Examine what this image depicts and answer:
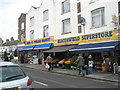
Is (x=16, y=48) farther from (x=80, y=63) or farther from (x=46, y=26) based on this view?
(x=80, y=63)

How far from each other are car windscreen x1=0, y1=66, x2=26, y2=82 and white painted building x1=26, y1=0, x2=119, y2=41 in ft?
38.1

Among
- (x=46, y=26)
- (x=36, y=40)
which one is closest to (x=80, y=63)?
(x=46, y=26)

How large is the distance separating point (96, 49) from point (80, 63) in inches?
90.3

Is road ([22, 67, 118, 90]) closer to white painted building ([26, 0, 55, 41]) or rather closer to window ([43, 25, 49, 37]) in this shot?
white painted building ([26, 0, 55, 41])

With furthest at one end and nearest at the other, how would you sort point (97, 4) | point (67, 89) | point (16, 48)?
point (16, 48) < point (97, 4) < point (67, 89)

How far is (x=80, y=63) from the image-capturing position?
12.9 meters

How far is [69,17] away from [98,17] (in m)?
4.47

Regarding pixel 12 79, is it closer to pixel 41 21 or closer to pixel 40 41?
pixel 40 41

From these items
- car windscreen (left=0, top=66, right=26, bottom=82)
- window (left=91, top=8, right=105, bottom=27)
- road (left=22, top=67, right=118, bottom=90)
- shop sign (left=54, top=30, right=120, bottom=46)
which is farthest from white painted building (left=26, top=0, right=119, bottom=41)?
car windscreen (left=0, top=66, right=26, bottom=82)

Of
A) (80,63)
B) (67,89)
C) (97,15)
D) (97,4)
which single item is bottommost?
(67,89)

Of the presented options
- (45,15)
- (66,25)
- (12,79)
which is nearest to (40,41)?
(45,15)

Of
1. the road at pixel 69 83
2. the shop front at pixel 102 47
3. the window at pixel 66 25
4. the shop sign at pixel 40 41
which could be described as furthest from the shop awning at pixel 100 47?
the shop sign at pixel 40 41

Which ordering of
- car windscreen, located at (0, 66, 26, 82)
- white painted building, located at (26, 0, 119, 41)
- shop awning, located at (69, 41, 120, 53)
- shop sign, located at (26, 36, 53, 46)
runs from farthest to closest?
shop sign, located at (26, 36, 53, 46) < white painted building, located at (26, 0, 119, 41) < shop awning, located at (69, 41, 120, 53) < car windscreen, located at (0, 66, 26, 82)

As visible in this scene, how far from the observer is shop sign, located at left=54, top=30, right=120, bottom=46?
14.1 metres
